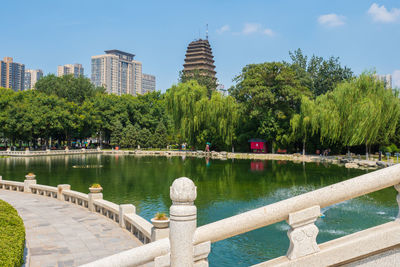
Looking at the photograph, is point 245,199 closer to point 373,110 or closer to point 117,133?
point 373,110

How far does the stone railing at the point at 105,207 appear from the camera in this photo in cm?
695

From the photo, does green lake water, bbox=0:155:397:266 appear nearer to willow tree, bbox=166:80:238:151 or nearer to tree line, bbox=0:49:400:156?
tree line, bbox=0:49:400:156

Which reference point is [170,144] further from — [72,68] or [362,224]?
[72,68]

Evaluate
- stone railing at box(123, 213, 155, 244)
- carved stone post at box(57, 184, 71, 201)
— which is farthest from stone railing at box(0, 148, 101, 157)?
stone railing at box(123, 213, 155, 244)

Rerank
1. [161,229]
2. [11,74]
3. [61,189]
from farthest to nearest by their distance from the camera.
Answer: [11,74] < [61,189] < [161,229]

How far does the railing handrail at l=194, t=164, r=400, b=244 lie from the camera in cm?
305

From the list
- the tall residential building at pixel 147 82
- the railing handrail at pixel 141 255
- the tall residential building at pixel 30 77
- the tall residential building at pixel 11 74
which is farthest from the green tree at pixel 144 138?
the tall residential building at pixel 147 82

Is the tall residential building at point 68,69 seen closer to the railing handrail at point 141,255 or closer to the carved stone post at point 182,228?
the railing handrail at point 141,255

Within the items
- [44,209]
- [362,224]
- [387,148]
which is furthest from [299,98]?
[44,209]

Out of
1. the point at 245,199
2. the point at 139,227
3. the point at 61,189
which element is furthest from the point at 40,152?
the point at 139,227

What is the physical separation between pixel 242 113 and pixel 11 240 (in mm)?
36325

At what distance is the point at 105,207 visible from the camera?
9430mm

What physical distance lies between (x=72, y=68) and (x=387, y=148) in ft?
581

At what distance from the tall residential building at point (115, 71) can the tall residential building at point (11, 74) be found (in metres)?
31.8
